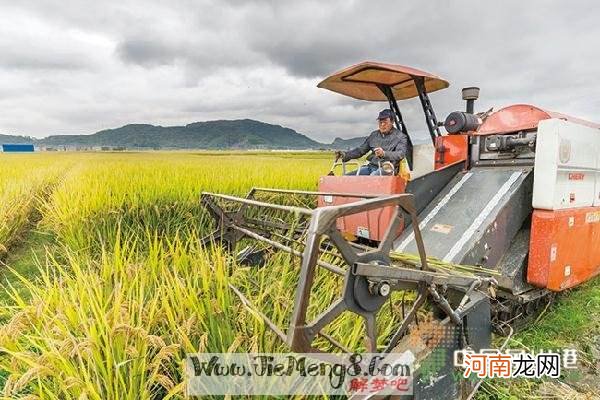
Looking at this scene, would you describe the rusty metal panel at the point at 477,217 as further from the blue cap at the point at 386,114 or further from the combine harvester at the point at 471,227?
the blue cap at the point at 386,114

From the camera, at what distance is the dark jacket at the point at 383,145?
500 cm

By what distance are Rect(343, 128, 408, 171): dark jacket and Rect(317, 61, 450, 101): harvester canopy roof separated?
594 millimetres

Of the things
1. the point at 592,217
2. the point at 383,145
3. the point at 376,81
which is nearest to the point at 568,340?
the point at 592,217

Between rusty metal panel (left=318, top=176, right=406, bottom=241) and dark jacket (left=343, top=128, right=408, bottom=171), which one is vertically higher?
dark jacket (left=343, top=128, right=408, bottom=171)

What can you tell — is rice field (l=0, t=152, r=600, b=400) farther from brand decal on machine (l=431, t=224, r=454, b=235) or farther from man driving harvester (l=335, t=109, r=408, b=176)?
man driving harvester (l=335, t=109, r=408, b=176)

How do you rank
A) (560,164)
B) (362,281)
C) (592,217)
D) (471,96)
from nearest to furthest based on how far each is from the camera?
(362,281), (560,164), (592,217), (471,96)

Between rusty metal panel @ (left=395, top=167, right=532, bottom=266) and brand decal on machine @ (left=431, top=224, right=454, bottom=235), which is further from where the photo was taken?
brand decal on machine @ (left=431, top=224, right=454, bottom=235)

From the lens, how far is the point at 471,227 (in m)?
3.43

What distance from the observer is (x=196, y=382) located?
1.77 m

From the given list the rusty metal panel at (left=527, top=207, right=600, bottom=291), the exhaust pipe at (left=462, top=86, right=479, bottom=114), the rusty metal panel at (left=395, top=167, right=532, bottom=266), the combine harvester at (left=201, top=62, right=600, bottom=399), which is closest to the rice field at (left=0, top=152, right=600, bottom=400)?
the combine harvester at (left=201, top=62, right=600, bottom=399)

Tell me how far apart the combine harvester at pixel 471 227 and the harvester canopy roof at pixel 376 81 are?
4 centimetres

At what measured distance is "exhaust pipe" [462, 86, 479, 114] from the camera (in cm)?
476

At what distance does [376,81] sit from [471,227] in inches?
100

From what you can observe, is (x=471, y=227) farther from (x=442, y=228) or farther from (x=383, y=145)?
(x=383, y=145)
